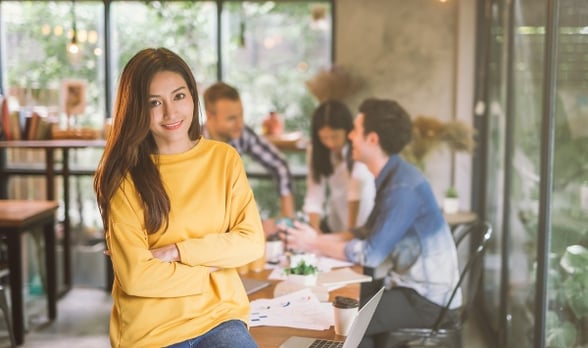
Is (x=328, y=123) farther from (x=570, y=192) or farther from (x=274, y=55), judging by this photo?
(x=570, y=192)

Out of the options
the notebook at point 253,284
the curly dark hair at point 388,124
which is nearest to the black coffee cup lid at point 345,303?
the notebook at point 253,284

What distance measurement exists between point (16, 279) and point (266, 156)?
5.63 ft

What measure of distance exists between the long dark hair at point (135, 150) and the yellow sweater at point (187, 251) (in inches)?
1.0

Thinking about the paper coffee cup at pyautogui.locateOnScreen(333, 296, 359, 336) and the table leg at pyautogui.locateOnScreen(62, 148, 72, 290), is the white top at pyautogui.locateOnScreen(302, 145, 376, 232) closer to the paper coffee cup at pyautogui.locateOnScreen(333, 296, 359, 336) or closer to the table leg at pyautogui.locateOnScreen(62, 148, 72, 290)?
the table leg at pyautogui.locateOnScreen(62, 148, 72, 290)

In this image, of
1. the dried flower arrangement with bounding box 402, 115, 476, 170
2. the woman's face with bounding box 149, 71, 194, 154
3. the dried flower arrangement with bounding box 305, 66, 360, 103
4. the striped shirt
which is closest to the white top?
the striped shirt

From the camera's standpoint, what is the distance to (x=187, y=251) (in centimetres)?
212

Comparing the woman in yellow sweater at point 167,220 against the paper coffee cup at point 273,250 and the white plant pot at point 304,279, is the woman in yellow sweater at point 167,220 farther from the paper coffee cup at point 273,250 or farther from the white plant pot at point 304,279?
the paper coffee cup at point 273,250

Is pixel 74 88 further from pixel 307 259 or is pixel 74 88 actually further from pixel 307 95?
pixel 307 259

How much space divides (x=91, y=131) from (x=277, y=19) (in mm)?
1676

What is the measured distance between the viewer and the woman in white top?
186 inches

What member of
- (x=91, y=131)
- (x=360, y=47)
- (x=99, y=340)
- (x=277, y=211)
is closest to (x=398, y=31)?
(x=360, y=47)

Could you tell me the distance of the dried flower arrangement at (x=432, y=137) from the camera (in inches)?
209

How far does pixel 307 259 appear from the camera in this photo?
3.20m

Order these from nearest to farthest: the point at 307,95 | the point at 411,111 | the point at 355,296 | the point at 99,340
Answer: the point at 355,296 < the point at 99,340 < the point at 411,111 < the point at 307,95
